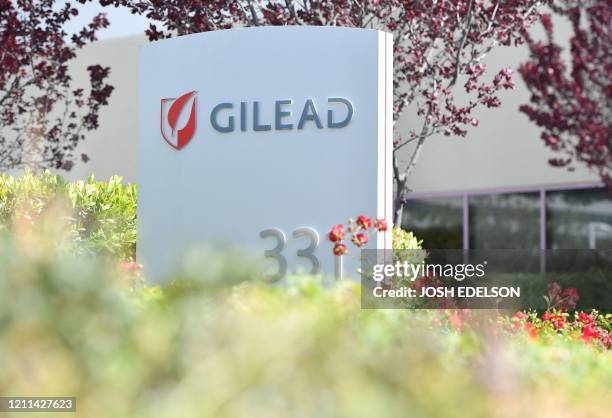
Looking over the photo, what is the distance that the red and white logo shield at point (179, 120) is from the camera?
24.9 ft

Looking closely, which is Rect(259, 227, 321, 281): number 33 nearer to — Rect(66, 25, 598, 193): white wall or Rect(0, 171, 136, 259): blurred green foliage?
Rect(0, 171, 136, 259): blurred green foliage

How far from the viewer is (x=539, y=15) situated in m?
11.4

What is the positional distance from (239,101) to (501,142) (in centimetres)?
689

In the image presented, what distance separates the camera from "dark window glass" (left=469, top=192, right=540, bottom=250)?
525 inches

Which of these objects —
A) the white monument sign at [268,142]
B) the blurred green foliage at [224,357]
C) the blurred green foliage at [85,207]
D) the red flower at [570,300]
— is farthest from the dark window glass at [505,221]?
the blurred green foliage at [224,357]

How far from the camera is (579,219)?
12.9 metres

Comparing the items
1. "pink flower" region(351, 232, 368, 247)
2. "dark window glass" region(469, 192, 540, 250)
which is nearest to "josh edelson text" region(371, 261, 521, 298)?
"pink flower" region(351, 232, 368, 247)

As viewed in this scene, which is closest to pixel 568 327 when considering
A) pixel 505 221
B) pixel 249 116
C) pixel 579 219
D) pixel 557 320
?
pixel 557 320

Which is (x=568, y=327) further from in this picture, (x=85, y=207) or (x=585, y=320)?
(x=85, y=207)

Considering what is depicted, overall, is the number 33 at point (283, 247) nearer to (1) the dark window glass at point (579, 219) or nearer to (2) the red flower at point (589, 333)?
(2) the red flower at point (589, 333)

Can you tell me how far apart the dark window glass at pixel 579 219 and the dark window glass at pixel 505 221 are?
0.70 ft

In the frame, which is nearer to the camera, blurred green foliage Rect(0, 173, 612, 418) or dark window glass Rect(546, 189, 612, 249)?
blurred green foliage Rect(0, 173, 612, 418)

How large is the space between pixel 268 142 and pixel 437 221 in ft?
24.0

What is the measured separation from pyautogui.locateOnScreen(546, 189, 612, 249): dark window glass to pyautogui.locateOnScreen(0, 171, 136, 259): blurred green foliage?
6517mm
